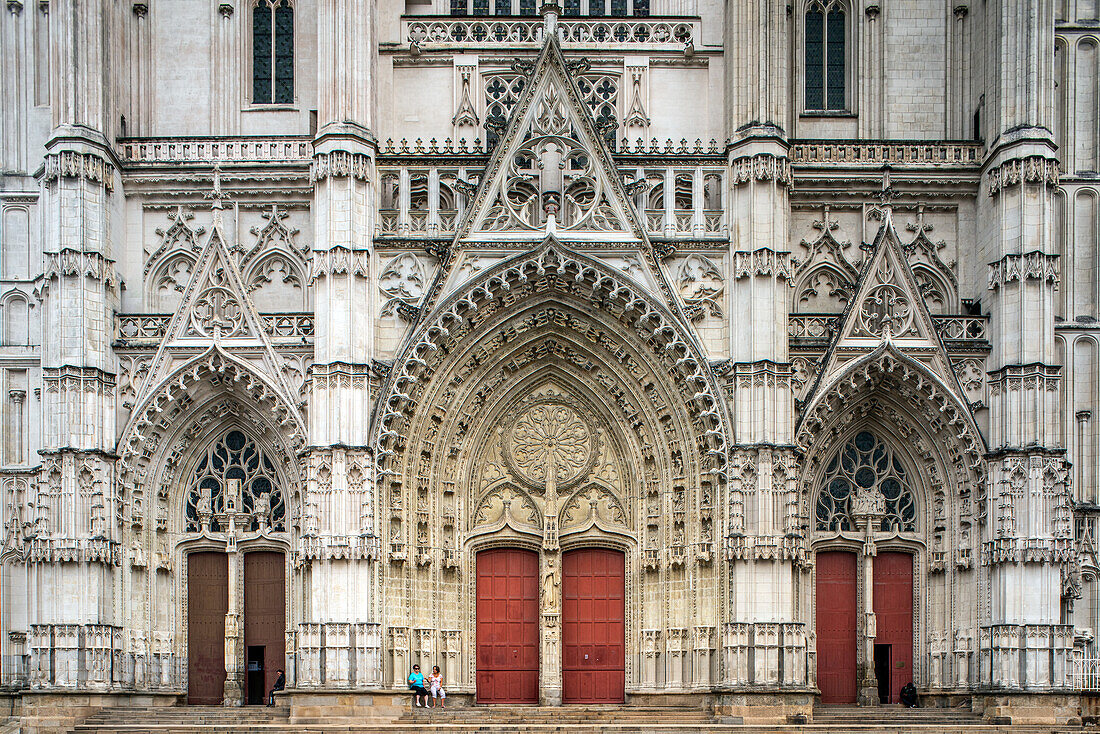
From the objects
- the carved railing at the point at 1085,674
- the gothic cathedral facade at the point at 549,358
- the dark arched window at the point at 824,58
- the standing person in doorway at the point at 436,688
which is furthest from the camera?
the dark arched window at the point at 824,58

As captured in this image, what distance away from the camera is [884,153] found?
2767 cm

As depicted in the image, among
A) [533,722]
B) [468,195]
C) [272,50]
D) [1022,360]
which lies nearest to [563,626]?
[533,722]

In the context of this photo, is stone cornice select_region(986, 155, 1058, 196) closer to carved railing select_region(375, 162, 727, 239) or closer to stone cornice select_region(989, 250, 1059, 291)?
stone cornice select_region(989, 250, 1059, 291)

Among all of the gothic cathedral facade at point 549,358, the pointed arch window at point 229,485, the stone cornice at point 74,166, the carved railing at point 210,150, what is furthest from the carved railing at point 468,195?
the stone cornice at point 74,166

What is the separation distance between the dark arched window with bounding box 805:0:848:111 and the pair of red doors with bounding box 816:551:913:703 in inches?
412

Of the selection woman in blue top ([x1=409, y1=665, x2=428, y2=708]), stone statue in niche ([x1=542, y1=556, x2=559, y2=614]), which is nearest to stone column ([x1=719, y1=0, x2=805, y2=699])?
stone statue in niche ([x1=542, y1=556, x2=559, y2=614])

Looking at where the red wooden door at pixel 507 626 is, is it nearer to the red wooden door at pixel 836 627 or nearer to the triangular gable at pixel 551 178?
the red wooden door at pixel 836 627

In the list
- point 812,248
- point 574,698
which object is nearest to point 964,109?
point 812,248

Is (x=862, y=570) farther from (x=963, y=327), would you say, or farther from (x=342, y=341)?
(x=342, y=341)

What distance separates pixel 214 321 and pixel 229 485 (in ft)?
11.8

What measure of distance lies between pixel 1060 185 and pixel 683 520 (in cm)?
1099

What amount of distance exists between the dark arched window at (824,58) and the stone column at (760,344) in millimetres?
2583

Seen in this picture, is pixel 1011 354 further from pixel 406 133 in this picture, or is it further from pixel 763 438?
pixel 406 133

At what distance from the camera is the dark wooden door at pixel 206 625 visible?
27.0m
